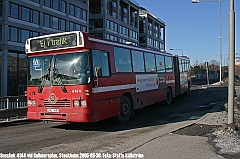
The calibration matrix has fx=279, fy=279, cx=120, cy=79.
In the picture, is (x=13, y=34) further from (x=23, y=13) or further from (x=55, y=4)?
(x=55, y=4)

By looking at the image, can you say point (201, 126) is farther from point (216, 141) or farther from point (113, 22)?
point (113, 22)

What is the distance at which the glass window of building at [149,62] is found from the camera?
13903 mm

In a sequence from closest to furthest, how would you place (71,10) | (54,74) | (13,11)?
(54,74)
(13,11)
(71,10)

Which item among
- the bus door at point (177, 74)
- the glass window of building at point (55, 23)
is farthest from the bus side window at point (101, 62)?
the glass window of building at point (55, 23)

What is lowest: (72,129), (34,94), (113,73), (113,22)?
(72,129)

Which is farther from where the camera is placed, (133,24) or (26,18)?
(133,24)

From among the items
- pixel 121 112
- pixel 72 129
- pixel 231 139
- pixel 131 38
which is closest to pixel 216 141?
pixel 231 139

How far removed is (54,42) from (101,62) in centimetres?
173

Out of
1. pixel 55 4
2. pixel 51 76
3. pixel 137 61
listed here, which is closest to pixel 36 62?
pixel 51 76

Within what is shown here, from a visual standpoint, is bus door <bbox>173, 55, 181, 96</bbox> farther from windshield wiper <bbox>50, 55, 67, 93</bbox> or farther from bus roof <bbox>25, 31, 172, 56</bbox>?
windshield wiper <bbox>50, 55, 67, 93</bbox>

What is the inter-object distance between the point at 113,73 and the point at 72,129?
252 centimetres

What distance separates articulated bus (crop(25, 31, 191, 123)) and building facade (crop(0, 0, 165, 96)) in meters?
11.5

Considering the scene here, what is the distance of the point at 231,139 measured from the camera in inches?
302

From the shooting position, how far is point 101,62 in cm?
970
